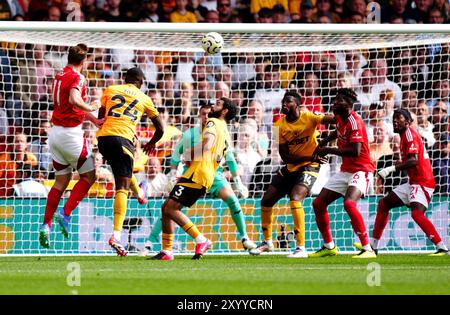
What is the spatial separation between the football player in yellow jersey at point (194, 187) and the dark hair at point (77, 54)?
66.0 inches

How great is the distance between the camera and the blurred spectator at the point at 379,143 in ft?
47.5

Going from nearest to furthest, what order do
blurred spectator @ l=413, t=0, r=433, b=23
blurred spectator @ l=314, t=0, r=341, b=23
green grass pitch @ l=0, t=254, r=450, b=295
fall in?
green grass pitch @ l=0, t=254, r=450, b=295 < blurred spectator @ l=413, t=0, r=433, b=23 < blurred spectator @ l=314, t=0, r=341, b=23

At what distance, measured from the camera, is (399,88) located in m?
15.1

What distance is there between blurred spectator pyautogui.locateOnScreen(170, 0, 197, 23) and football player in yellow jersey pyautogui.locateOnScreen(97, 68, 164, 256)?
6.05m

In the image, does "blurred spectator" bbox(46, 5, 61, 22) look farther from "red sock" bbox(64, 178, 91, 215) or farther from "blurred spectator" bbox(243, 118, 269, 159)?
"red sock" bbox(64, 178, 91, 215)

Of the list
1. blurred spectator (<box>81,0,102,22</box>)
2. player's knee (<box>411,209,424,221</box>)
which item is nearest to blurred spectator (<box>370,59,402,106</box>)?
player's knee (<box>411,209,424,221</box>)

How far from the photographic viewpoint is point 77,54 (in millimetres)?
11469

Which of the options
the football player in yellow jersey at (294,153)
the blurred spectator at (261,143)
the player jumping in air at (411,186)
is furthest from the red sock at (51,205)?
the blurred spectator at (261,143)

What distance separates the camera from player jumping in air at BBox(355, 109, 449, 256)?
40.1ft

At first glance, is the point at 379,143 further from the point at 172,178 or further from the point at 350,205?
the point at 172,178

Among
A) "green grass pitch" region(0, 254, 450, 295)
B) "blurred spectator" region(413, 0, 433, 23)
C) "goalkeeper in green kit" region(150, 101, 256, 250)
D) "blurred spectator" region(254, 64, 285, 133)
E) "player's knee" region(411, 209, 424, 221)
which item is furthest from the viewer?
"blurred spectator" region(413, 0, 433, 23)

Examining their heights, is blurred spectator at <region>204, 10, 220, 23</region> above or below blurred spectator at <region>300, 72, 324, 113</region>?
above

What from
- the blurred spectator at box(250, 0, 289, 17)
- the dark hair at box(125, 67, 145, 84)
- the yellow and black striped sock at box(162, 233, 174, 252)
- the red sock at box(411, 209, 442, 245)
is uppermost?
the blurred spectator at box(250, 0, 289, 17)

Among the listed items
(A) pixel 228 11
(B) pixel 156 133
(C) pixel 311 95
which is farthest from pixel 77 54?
(A) pixel 228 11
